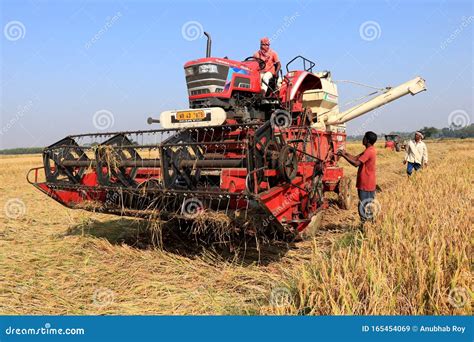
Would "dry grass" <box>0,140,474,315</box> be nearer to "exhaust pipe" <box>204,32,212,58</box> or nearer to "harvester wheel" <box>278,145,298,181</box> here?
"harvester wheel" <box>278,145,298,181</box>

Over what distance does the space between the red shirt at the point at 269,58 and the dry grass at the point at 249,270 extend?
2.62m

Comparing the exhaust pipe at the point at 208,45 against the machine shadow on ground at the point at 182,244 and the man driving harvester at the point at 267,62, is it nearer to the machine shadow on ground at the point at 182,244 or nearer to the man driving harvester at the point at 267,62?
the man driving harvester at the point at 267,62

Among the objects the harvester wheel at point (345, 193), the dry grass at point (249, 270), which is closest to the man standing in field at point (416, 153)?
the harvester wheel at point (345, 193)

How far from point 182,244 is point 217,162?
4.99 ft

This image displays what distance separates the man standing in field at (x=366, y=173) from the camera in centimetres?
463

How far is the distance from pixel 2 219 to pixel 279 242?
5097mm

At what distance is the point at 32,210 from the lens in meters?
7.48

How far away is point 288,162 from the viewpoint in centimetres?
372

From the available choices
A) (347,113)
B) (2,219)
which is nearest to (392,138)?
(347,113)

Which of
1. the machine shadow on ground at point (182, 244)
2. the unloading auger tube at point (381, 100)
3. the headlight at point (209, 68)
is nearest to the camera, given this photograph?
the machine shadow on ground at point (182, 244)

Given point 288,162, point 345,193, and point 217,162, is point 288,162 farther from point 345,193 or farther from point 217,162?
point 345,193

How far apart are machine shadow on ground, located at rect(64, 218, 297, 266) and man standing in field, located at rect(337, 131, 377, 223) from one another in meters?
1.03

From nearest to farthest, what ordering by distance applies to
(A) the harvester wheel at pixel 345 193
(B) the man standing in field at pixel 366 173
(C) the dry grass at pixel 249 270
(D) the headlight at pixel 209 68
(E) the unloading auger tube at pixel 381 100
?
(C) the dry grass at pixel 249 270 → (B) the man standing in field at pixel 366 173 → (D) the headlight at pixel 209 68 → (A) the harvester wheel at pixel 345 193 → (E) the unloading auger tube at pixel 381 100
